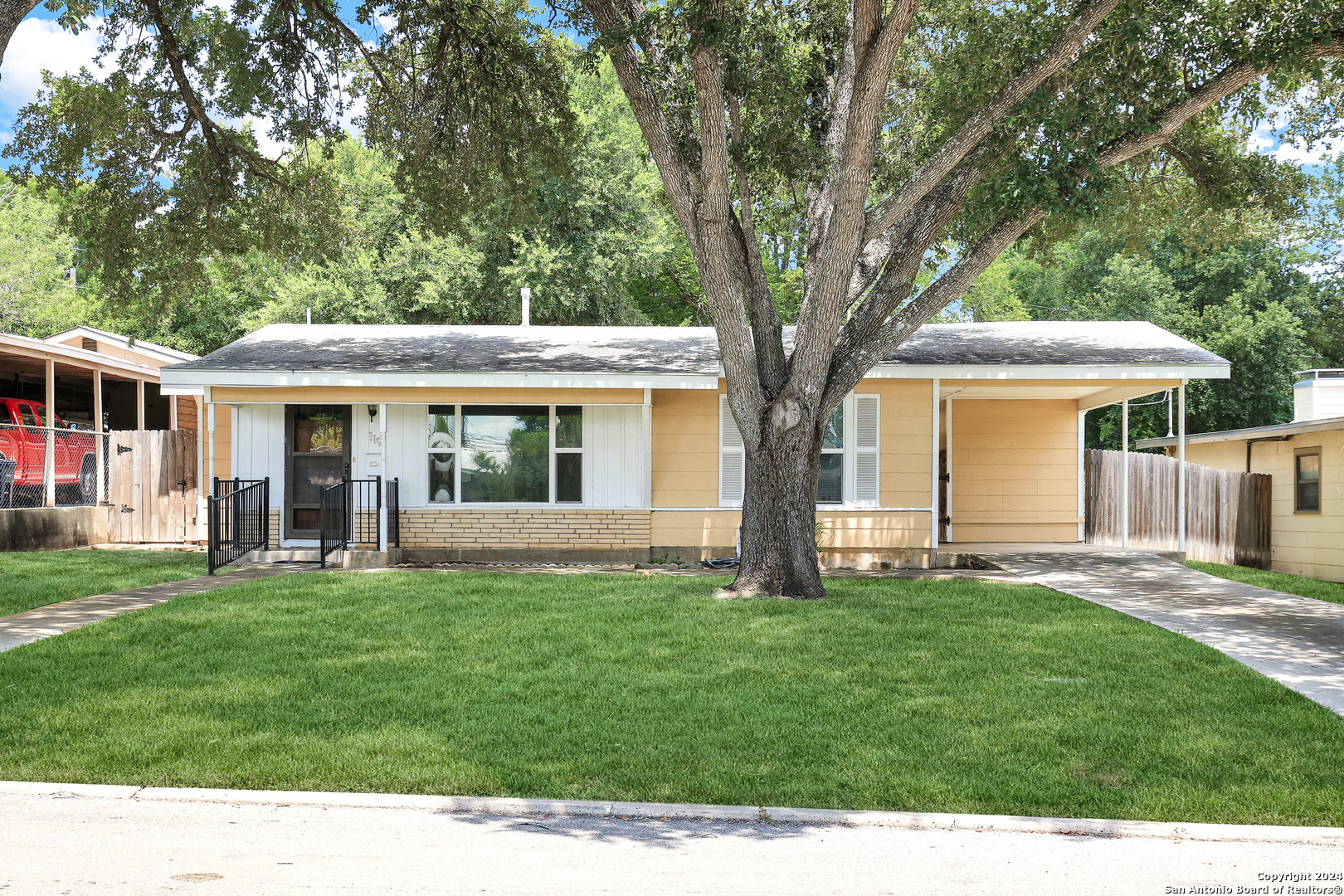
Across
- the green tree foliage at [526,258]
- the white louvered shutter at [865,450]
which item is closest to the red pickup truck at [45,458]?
the green tree foliage at [526,258]

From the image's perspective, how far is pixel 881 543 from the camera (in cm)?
1455

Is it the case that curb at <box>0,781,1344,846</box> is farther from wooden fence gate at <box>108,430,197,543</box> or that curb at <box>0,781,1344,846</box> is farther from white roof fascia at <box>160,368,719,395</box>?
wooden fence gate at <box>108,430,197,543</box>

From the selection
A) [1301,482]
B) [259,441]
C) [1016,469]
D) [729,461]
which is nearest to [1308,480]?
[1301,482]

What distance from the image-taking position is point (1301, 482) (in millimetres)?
17438

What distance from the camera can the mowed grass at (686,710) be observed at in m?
4.84

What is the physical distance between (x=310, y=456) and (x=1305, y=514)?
53.0ft

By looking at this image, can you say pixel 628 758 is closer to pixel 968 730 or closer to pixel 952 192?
pixel 968 730

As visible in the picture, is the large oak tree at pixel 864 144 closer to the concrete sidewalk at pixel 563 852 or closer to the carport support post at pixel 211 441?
the concrete sidewalk at pixel 563 852

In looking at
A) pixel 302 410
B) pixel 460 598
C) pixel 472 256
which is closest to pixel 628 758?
pixel 460 598

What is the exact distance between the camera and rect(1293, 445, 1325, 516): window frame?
1684cm

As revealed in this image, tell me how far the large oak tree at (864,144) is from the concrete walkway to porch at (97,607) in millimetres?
5840

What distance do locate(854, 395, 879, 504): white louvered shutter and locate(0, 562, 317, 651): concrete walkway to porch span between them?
24.9 feet

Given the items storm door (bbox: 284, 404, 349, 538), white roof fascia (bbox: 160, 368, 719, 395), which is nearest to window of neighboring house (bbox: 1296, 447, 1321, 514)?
white roof fascia (bbox: 160, 368, 719, 395)

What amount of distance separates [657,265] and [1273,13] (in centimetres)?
1908
